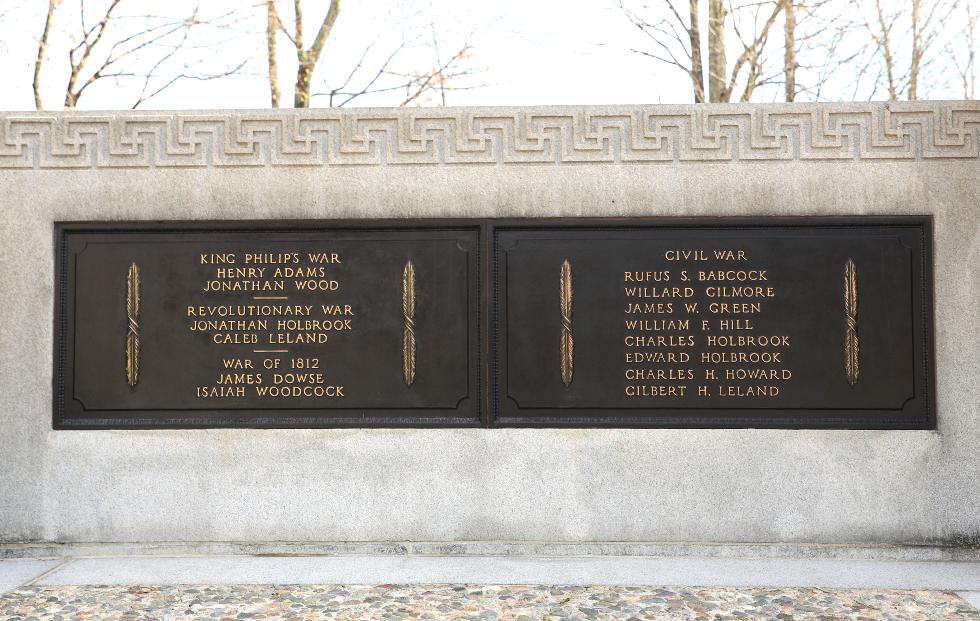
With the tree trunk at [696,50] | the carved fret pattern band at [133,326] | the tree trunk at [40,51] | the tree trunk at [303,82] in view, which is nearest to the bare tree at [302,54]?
the tree trunk at [303,82]

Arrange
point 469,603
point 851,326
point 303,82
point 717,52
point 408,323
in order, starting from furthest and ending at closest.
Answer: point 303,82, point 717,52, point 408,323, point 851,326, point 469,603

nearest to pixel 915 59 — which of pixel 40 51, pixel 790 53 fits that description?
pixel 790 53

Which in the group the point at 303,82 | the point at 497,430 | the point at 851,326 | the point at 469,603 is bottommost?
the point at 469,603

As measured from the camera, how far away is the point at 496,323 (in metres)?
5.55

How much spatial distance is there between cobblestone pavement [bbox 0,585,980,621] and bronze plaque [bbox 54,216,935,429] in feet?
3.95

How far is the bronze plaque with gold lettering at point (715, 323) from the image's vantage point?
546cm

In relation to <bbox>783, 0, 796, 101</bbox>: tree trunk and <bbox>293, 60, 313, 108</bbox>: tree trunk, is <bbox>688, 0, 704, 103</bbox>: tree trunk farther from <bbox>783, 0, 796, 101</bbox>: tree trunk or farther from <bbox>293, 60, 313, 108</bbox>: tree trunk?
<bbox>293, 60, 313, 108</bbox>: tree trunk

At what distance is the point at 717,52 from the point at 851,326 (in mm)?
8092

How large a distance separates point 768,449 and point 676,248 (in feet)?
4.96

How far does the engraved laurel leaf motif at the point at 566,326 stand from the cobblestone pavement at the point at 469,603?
147 cm

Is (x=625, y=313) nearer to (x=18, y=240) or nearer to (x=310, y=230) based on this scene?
(x=310, y=230)

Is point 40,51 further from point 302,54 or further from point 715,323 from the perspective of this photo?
point 715,323

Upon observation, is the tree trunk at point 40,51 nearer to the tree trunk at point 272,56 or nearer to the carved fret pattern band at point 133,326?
the tree trunk at point 272,56

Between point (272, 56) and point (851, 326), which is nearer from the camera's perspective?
point (851, 326)
